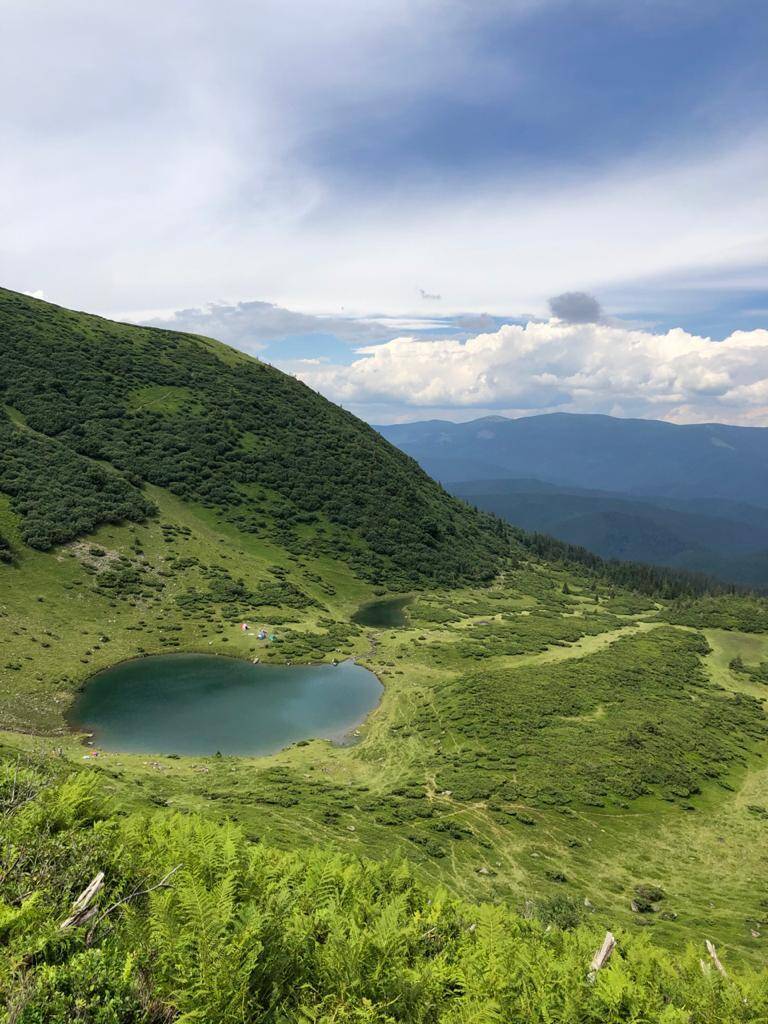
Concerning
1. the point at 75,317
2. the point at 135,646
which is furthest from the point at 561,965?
the point at 75,317

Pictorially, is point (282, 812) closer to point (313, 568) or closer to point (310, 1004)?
point (310, 1004)

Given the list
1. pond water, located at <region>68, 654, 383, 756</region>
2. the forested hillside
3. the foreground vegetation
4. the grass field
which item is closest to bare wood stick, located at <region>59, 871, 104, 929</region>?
the foreground vegetation

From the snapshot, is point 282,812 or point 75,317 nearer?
point 282,812

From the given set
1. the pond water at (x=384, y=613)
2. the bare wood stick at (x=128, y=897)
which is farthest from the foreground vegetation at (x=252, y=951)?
the pond water at (x=384, y=613)

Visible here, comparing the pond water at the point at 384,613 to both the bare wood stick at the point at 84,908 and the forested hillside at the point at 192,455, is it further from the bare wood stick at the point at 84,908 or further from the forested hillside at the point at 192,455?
the bare wood stick at the point at 84,908

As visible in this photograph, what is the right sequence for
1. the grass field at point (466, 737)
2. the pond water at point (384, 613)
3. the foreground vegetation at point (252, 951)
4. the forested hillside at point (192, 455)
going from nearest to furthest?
1. the foreground vegetation at point (252, 951)
2. the grass field at point (466, 737)
3. the pond water at point (384, 613)
4. the forested hillside at point (192, 455)
